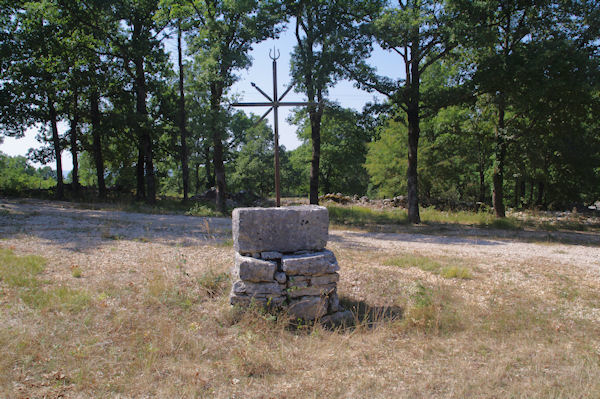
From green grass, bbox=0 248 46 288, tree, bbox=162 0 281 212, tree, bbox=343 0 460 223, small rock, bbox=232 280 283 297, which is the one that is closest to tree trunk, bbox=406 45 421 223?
tree, bbox=343 0 460 223

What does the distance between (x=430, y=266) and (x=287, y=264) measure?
3804 mm

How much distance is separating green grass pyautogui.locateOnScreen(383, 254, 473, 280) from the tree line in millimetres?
6613

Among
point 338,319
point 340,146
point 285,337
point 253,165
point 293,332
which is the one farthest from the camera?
point 253,165

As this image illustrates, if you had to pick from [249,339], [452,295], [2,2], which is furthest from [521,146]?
[2,2]

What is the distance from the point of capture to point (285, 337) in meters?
5.08

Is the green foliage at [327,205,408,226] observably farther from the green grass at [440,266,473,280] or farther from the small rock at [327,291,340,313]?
the small rock at [327,291,340,313]

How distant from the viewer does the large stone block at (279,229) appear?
18.9 ft

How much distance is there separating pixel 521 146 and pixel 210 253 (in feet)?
48.1

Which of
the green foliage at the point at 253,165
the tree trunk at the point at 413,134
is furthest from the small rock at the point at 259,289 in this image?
the green foliage at the point at 253,165

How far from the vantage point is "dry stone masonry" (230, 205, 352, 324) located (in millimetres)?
5547

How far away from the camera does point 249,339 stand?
15.9 feet

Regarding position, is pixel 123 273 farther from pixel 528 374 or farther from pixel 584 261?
pixel 584 261

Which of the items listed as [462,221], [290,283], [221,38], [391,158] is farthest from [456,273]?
[391,158]

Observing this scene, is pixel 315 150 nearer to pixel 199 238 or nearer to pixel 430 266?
pixel 199 238
